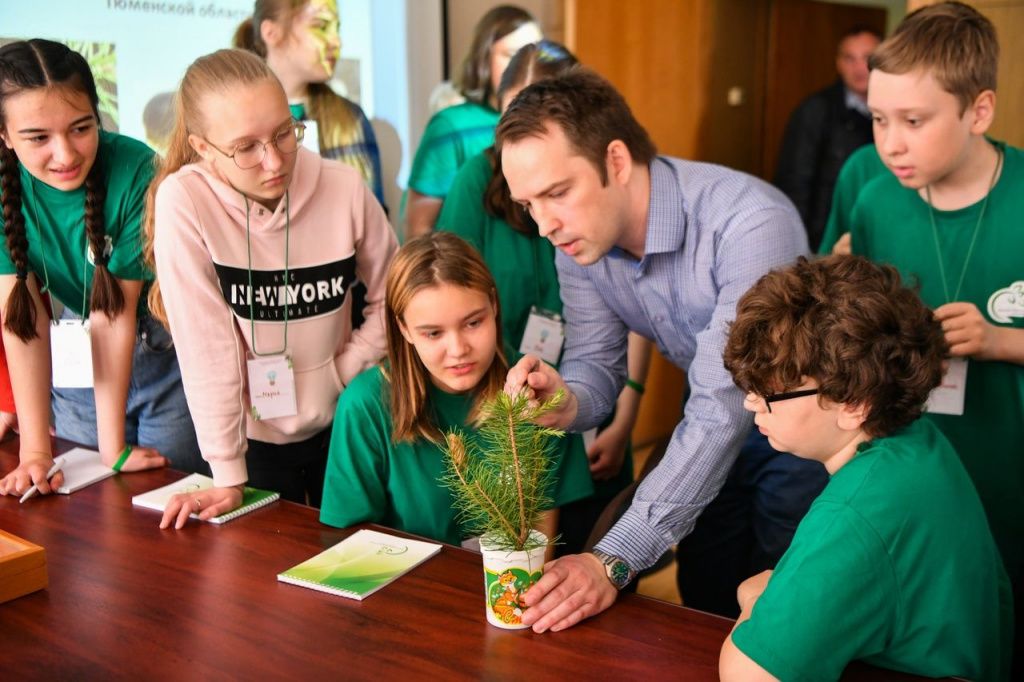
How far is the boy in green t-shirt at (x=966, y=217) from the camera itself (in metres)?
1.99

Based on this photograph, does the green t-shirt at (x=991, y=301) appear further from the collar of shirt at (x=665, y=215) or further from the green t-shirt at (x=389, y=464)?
the green t-shirt at (x=389, y=464)

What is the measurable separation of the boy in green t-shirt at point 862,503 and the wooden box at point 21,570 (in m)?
1.11

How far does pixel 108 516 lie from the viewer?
1915 mm

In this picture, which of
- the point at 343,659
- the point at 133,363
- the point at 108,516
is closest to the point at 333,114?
the point at 133,363

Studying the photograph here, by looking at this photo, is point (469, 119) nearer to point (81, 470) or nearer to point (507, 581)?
point (81, 470)

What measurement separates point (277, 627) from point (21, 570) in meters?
0.46

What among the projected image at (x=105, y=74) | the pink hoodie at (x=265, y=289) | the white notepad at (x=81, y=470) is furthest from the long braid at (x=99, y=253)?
the projected image at (x=105, y=74)

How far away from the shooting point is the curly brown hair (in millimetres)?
1366

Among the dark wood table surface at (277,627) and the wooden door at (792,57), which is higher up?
the wooden door at (792,57)

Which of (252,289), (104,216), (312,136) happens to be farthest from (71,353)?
(312,136)

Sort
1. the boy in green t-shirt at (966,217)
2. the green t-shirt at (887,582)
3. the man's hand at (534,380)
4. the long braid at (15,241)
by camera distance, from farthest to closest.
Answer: the long braid at (15,241)
the boy in green t-shirt at (966,217)
the man's hand at (534,380)
the green t-shirt at (887,582)

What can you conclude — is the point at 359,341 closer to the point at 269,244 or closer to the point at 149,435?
the point at 269,244

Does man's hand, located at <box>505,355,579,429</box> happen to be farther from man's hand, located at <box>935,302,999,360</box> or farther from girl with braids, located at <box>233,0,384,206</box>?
girl with braids, located at <box>233,0,384,206</box>

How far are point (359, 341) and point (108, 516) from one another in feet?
2.14
